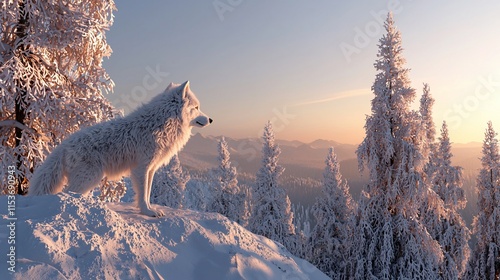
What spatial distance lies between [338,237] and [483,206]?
11109 mm

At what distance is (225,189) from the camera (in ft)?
90.7

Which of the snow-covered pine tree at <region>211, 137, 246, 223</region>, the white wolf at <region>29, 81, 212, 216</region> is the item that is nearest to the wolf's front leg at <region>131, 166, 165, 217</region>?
the white wolf at <region>29, 81, 212, 216</region>

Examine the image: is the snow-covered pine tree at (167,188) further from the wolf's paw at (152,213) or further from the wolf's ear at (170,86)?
the wolf's paw at (152,213)

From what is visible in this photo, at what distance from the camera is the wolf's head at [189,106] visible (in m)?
6.09

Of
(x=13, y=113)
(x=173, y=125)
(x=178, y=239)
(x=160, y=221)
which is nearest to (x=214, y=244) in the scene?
(x=178, y=239)

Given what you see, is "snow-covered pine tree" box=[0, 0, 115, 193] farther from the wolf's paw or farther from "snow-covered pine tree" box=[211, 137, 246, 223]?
"snow-covered pine tree" box=[211, 137, 246, 223]

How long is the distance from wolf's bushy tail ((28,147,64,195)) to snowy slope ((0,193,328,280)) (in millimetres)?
A: 664

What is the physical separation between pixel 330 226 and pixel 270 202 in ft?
15.1

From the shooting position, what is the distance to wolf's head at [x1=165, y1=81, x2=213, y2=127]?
6086mm

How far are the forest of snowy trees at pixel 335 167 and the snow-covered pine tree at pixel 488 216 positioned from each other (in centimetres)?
7

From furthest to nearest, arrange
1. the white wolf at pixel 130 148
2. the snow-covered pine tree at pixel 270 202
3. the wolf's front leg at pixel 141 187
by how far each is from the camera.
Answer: the snow-covered pine tree at pixel 270 202, the wolf's front leg at pixel 141 187, the white wolf at pixel 130 148

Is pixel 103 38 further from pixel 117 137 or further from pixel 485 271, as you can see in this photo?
pixel 485 271

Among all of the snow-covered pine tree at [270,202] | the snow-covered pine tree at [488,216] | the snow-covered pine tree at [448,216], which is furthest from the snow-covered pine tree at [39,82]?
the snow-covered pine tree at [488,216]

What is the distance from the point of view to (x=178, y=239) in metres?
4.71
